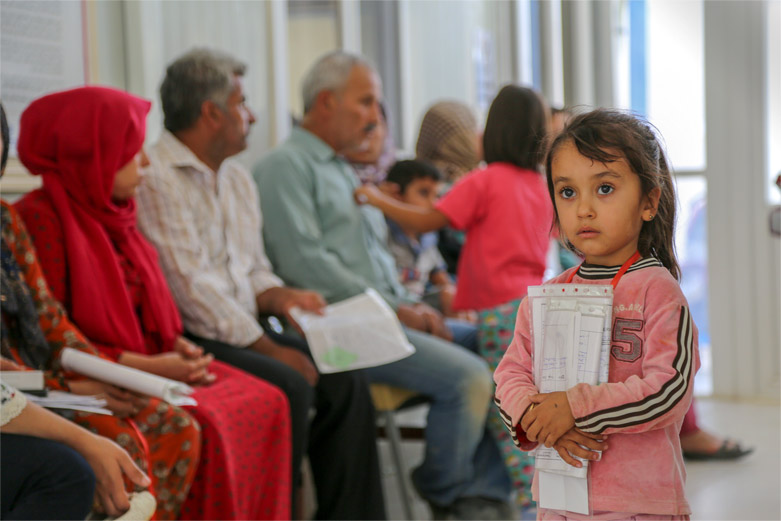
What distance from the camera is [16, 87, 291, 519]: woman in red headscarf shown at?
1.87 meters

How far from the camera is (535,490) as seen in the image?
1188mm

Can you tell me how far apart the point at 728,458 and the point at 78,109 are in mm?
2553

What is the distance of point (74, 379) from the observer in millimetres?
1749

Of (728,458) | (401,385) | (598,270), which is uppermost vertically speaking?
(598,270)

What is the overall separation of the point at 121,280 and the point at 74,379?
263mm

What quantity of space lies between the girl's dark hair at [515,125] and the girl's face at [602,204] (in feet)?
4.31

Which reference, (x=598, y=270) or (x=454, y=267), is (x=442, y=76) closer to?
(x=454, y=267)

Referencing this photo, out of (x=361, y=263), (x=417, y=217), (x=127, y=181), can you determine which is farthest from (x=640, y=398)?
(x=361, y=263)

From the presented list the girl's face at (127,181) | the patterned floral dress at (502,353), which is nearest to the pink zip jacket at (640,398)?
the girl's face at (127,181)

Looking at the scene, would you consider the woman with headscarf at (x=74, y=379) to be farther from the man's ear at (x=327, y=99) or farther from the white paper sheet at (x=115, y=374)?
the man's ear at (x=327, y=99)

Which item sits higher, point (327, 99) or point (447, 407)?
point (327, 99)

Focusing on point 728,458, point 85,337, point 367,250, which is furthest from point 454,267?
point 85,337

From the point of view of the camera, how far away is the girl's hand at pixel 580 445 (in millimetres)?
1104

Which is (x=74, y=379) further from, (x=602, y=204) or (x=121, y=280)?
(x=602, y=204)
